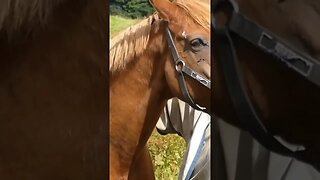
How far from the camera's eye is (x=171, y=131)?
1.61 metres

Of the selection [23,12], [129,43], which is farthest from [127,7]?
[129,43]

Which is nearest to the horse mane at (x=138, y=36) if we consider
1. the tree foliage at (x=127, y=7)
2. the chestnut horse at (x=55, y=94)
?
the tree foliage at (x=127, y=7)

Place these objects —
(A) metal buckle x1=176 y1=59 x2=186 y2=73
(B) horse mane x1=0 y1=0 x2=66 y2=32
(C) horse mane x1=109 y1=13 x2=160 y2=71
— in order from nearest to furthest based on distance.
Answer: (B) horse mane x1=0 y1=0 x2=66 y2=32
(C) horse mane x1=109 y1=13 x2=160 y2=71
(A) metal buckle x1=176 y1=59 x2=186 y2=73

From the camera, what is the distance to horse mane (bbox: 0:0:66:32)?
364 mm

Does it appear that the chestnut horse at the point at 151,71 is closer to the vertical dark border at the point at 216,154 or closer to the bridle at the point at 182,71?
the bridle at the point at 182,71

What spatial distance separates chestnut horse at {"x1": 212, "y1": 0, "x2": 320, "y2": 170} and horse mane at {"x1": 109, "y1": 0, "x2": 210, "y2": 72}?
2.61 ft

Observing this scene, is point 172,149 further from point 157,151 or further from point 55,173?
point 55,173

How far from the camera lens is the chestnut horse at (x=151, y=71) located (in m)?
1.22

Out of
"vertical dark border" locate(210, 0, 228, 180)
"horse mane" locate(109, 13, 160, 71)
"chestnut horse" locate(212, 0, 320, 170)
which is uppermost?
"chestnut horse" locate(212, 0, 320, 170)

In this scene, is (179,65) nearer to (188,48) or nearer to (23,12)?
(188,48)

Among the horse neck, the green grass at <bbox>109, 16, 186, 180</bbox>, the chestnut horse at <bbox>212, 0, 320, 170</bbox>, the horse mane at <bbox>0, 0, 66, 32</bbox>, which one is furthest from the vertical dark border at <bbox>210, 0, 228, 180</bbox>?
the green grass at <bbox>109, 16, 186, 180</bbox>

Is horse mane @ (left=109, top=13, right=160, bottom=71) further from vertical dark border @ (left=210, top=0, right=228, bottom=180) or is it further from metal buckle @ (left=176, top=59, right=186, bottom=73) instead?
vertical dark border @ (left=210, top=0, right=228, bottom=180)

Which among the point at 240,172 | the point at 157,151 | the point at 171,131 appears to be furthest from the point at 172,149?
the point at 240,172

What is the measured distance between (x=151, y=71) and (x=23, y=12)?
948mm
